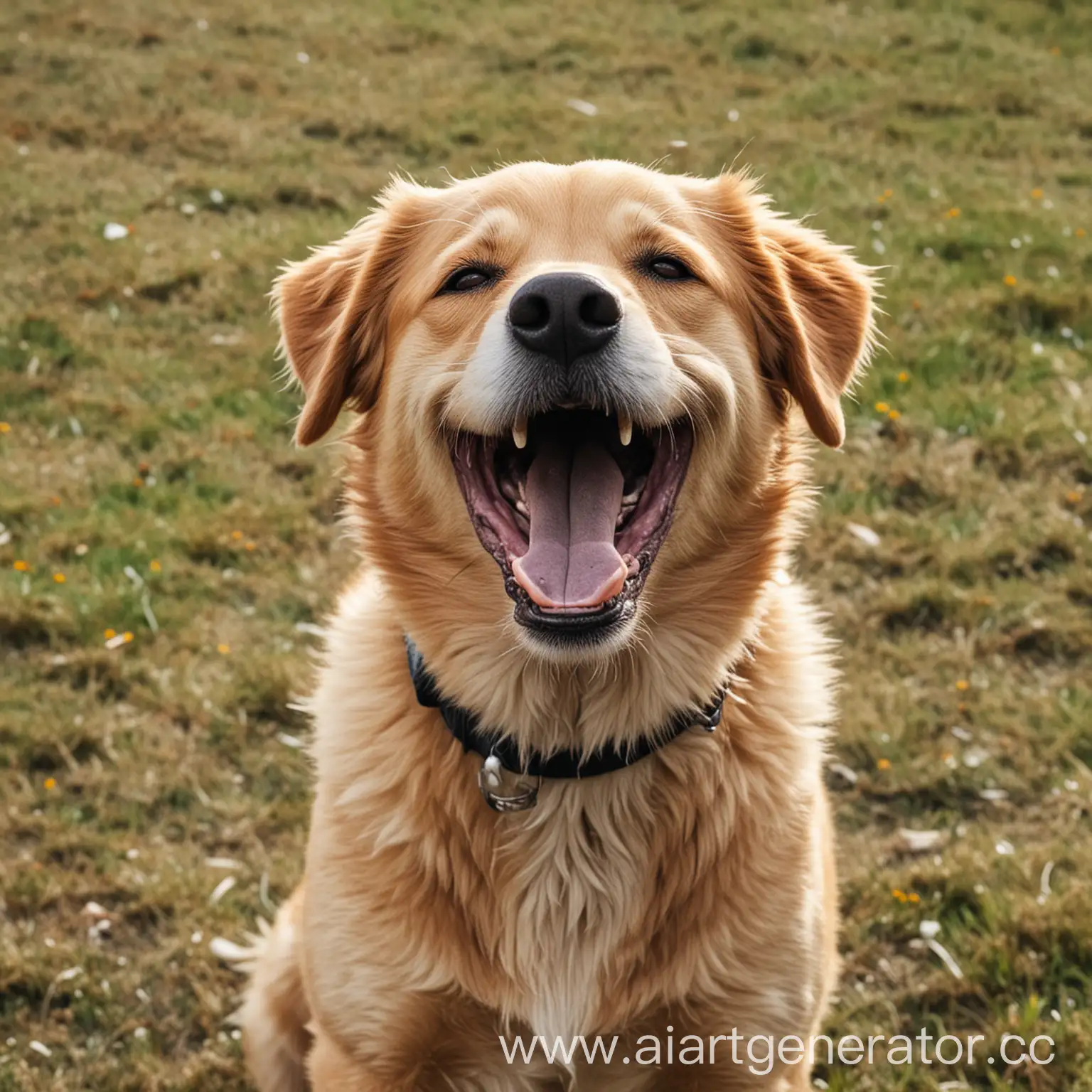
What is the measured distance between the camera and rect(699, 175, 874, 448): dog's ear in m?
2.91

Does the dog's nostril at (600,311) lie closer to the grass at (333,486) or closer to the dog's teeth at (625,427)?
the dog's teeth at (625,427)

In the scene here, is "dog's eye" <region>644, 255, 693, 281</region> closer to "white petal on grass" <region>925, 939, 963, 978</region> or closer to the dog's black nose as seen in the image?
the dog's black nose

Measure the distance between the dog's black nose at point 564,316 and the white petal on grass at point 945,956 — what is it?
197cm

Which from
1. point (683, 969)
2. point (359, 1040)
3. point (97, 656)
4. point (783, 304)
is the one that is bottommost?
point (97, 656)

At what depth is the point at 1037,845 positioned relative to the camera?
3.79m

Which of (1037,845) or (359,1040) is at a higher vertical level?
(359,1040)

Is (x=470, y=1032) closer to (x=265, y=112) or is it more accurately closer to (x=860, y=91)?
(x=265, y=112)

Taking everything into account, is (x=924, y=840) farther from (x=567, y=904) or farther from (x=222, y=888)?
(x=222, y=888)

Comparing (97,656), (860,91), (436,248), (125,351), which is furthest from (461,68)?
(436,248)

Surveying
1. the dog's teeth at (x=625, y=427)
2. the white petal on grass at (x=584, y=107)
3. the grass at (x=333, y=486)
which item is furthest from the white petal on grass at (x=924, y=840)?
the white petal on grass at (x=584, y=107)

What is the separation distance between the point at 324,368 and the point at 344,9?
9.23m

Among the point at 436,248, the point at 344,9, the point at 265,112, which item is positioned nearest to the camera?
the point at 436,248

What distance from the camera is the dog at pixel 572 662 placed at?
8.58 ft

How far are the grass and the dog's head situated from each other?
1.43m
